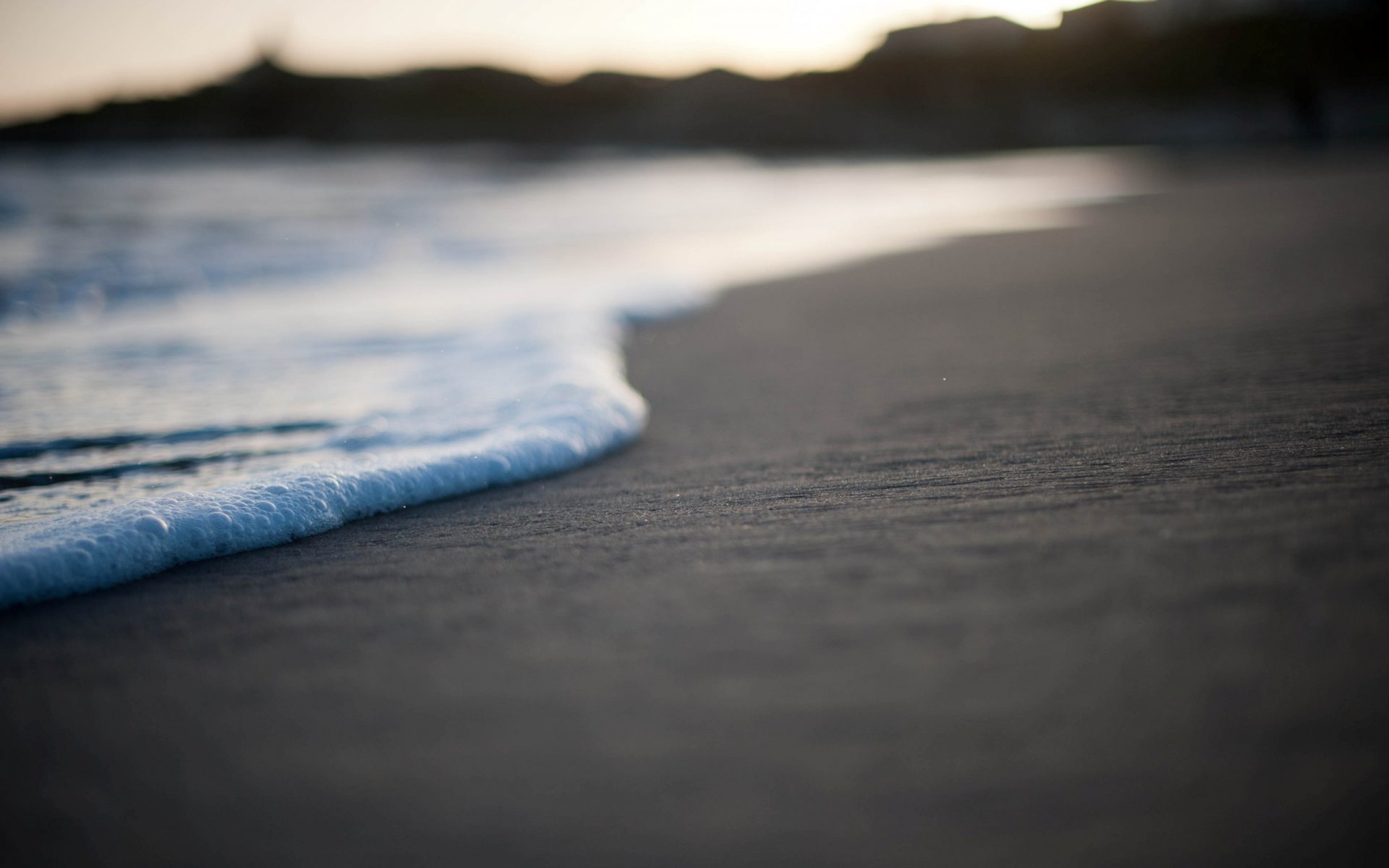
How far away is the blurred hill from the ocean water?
34.7 ft

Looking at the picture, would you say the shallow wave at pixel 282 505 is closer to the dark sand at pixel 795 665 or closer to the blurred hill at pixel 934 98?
the dark sand at pixel 795 665

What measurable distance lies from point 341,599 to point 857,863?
1.10 metres

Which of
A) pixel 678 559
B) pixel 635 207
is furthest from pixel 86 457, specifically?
pixel 635 207

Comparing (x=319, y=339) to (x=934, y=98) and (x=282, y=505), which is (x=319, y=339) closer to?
(x=282, y=505)

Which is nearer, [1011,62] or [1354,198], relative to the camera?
[1354,198]

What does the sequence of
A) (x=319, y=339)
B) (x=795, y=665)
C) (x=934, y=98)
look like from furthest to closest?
(x=934, y=98)
(x=319, y=339)
(x=795, y=665)

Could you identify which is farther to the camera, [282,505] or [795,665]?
[282,505]

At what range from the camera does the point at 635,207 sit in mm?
15398

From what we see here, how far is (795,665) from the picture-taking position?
123 centimetres

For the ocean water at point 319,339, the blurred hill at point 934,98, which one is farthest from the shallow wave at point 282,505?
the blurred hill at point 934,98

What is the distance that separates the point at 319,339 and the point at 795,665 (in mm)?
4119

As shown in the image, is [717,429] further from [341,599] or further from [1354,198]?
[1354,198]

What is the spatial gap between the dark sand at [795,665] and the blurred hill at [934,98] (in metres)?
17.6

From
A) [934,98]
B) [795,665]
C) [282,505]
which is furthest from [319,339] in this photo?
[934,98]
